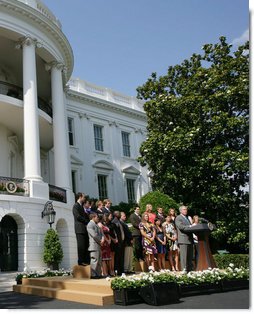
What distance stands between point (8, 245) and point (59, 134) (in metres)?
6.04

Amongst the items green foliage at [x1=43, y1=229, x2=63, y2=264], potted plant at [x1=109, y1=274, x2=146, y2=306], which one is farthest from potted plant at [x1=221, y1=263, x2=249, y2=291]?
green foliage at [x1=43, y1=229, x2=63, y2=264]

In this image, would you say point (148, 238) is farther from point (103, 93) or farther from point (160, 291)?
point (103, 93)

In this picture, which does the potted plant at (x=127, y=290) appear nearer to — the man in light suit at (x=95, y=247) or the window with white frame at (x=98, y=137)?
the man in light suit at (x=95, y=247)

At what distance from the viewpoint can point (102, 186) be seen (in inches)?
1148

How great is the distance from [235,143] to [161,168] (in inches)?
139

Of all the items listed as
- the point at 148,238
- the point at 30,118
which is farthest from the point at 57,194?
the point at 148,238

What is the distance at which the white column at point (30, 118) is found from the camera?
18.1 meters

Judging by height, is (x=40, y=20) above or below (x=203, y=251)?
above

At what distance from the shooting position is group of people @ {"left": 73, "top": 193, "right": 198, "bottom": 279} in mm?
10297

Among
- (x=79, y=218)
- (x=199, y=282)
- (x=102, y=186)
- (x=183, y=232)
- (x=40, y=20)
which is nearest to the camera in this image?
(x=199, y=282)

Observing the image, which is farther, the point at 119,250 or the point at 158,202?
the point at 158,202

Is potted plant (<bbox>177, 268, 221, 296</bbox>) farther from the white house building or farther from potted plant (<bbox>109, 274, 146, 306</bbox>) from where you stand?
the white house building

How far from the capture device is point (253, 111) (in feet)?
31.3

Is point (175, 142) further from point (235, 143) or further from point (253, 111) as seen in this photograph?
point (253, 111)
